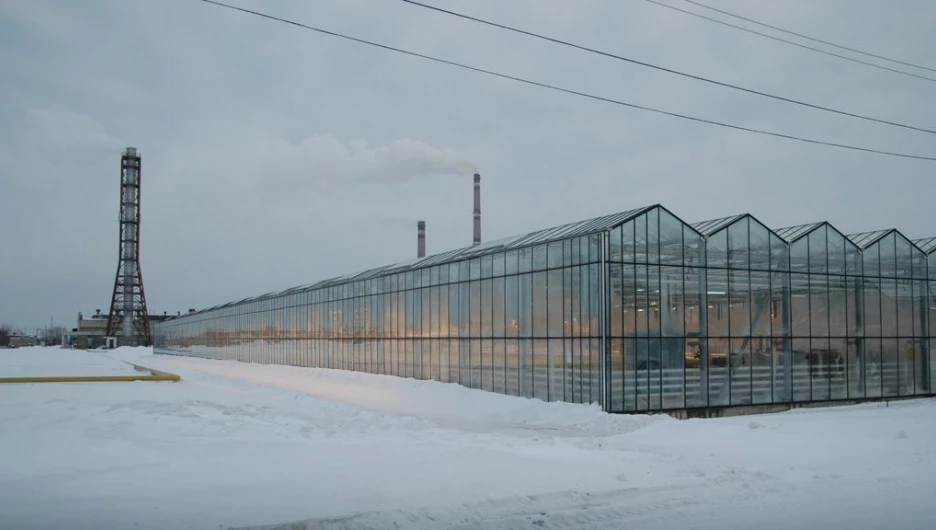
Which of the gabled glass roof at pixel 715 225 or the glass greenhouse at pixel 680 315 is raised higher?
the gabled glass roof at pixel 715 225

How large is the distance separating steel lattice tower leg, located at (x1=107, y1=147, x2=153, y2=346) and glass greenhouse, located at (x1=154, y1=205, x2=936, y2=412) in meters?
79.5

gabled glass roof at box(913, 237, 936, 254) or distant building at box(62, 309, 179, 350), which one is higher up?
gabled glass roof at box(913, 237, 936, 254)

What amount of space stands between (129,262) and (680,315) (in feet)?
316

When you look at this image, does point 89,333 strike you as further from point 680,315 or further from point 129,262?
point 680,315

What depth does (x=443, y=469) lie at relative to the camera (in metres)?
14.6

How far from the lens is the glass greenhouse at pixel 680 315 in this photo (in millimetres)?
25688

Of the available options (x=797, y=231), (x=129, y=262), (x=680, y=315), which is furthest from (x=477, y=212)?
(x=129, y=262)

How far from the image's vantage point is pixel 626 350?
83.0 ft

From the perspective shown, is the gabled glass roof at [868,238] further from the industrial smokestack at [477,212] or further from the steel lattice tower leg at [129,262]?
the steel lattice tower leg at [129,262]

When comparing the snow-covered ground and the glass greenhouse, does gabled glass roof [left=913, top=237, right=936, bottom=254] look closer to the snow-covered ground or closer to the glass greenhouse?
the glass greenhouse

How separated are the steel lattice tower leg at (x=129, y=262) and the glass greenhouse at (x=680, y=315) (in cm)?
7954

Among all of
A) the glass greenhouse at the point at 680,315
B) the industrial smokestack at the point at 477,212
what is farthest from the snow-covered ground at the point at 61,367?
the industrial smokestack at the point at 477,212

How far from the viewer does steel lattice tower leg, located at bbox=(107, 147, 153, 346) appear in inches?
4114

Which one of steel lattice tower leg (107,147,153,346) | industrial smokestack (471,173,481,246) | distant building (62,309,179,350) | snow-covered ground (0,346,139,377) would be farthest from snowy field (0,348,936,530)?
distant building (62,309,179,350)
